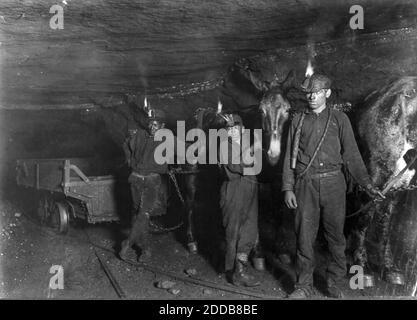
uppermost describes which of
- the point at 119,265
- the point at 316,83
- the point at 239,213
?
the point at 316,83

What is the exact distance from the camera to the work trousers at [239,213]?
492cm

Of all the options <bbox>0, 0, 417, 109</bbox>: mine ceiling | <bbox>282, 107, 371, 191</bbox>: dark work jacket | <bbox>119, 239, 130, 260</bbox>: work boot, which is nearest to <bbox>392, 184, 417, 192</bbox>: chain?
<bbox>282, 107, 371, 191</bbox>: dark work jacket

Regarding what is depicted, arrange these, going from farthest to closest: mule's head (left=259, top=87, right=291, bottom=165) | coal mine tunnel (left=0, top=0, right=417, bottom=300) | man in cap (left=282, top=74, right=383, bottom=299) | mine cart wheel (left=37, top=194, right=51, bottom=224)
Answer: mine cart wheel (left=37, top=194, right=51, bottom=224), mule's head (left=259, top=87, right=291, bottom=165), coal mine tunnel (left=0, top=0, right=417, bottom=300), man in cap (left=282, top=74, right=383, bottom=299)

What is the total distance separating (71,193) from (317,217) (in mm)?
4084

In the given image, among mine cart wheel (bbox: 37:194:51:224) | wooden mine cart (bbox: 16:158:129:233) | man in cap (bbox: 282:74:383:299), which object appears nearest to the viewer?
man in cap (bbox: 282:74:383:299)

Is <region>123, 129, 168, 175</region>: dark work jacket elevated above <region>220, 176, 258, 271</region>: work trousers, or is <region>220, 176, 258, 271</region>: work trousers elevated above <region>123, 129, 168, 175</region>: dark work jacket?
<region>123, 129, 168, 175</region>: dark work jacket

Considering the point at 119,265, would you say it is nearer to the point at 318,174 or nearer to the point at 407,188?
the point at 318,174

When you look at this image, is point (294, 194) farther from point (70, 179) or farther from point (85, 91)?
point (85, 91)

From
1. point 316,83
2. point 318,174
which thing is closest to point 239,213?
point 318,174

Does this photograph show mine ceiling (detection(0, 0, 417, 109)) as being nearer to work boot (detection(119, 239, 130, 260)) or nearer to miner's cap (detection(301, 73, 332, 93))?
miner's cap (detection(301, 73, 332, 93))

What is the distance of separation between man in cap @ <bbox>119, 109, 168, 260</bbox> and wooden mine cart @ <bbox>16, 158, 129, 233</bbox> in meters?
0.93

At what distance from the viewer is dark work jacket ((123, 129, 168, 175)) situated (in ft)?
19.5

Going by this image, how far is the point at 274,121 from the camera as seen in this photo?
4.88 meters
